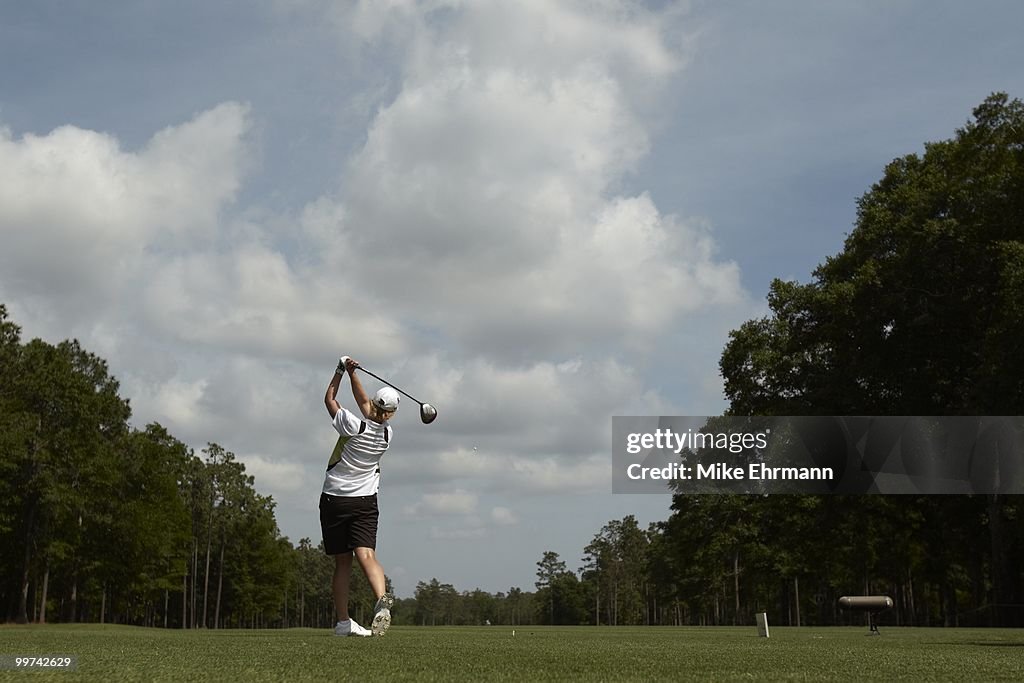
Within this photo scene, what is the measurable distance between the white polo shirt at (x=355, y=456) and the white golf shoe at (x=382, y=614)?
102 centimetres

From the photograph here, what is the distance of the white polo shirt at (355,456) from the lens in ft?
33.4

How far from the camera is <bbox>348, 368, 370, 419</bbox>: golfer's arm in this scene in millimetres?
10312

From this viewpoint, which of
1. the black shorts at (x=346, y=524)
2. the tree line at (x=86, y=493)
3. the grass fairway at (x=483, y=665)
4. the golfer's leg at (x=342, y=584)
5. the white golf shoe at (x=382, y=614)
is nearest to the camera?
the grass fairway at (x=483, y=665)

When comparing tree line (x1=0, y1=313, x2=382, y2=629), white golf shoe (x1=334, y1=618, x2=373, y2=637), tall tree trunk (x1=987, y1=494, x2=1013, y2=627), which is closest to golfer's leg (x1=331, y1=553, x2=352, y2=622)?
white golf shoe (x1=334, y1=618, x2=373, y2=637)

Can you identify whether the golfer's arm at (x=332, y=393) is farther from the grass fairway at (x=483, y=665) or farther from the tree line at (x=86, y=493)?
the tree line at (x=86, y=493)

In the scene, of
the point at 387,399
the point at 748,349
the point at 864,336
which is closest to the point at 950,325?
the point at 864,336

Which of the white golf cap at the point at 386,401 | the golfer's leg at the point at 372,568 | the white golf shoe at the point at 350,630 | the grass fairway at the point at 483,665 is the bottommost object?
the grass fairway at the point at 483,665

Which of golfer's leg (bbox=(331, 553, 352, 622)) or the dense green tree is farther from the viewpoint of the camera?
the dense green tree

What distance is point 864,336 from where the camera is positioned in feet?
123

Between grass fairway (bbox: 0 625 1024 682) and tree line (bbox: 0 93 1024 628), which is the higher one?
tree line (bbox: 0 93 1024 628)

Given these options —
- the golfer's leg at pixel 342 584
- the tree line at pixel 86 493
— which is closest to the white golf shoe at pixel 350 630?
the golfer's leg at pixel 342 584

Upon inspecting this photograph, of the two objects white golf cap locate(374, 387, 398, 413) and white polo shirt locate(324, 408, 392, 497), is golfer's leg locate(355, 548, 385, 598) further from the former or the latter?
white golf cap locate(374, 387, 398, 413)

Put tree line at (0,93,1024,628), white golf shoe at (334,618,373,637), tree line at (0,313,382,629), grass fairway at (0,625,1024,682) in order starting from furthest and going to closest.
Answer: tree line at (0,313,382,629) < tree line at (0,93,1024,628) < white golf shoe at (334,618,373,637) < grass fairway at (0,625,1024,682)

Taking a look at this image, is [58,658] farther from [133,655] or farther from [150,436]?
[150,436]
